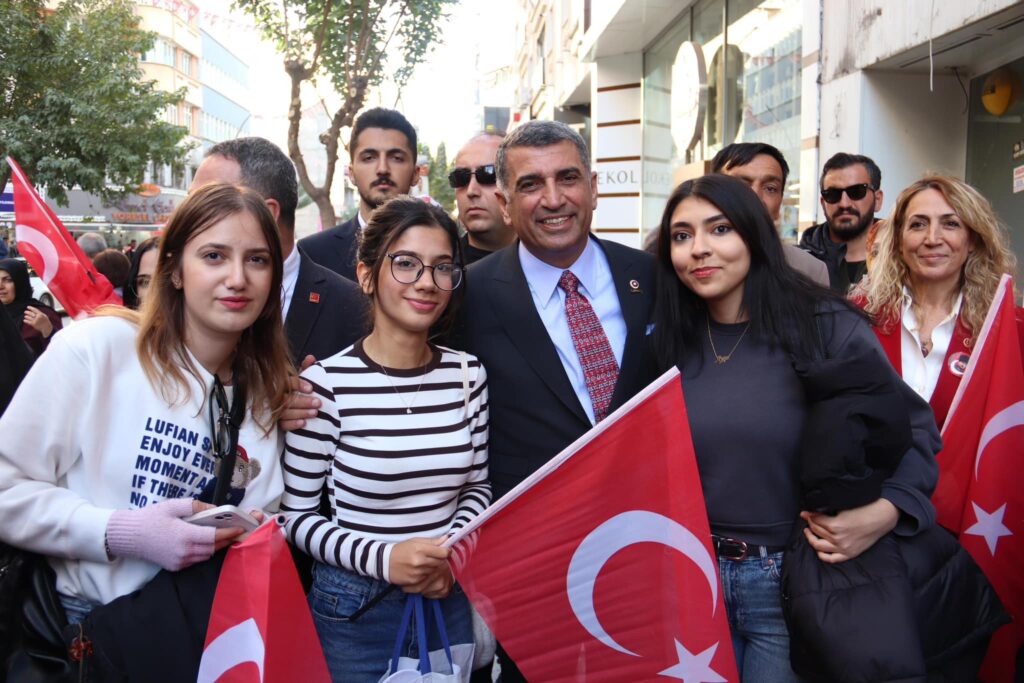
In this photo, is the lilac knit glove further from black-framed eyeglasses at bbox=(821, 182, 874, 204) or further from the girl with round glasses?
black-framed eyeglasses at bbox=(821, 182, 874, 204)

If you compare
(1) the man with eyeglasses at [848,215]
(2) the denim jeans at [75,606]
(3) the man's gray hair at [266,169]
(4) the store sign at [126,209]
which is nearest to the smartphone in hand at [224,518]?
(2) the denim jeans at [75,606]

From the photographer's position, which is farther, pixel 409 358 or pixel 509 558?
pixel 409 358

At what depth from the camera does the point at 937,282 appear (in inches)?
138

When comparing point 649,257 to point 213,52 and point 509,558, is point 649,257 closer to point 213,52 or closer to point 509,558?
point 509,558

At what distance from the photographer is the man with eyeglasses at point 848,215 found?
16.9 ft

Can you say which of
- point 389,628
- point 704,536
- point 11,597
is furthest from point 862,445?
point 11,597

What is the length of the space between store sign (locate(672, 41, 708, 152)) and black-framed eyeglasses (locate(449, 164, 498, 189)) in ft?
19.8

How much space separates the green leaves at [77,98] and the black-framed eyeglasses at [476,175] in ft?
51.1

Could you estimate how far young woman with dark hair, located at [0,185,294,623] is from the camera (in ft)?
6.84

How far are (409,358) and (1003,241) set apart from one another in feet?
8.72

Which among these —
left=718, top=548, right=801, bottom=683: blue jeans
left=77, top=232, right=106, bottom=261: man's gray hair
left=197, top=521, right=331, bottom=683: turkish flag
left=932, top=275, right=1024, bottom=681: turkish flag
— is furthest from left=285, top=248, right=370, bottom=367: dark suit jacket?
left=77, top=232, right=106, bottom=261: man's gray hair

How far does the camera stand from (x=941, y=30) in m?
5.25

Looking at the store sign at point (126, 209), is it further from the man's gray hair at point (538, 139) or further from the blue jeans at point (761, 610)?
the blue jeans at point (761, 610)

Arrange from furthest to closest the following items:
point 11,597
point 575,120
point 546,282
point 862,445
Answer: point 575,120 < point 546,282 < point 862,445 < point 11,597
